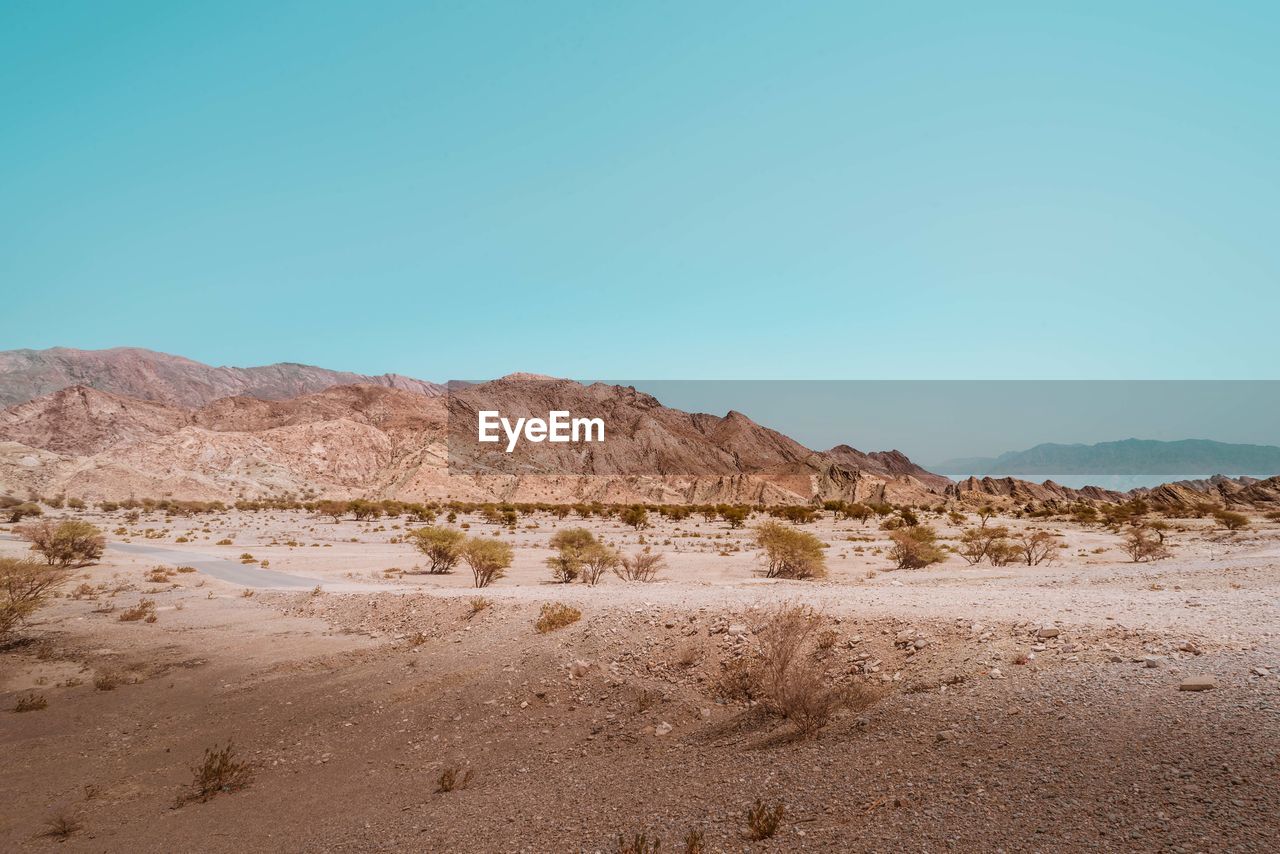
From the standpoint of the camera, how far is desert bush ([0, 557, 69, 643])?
1446 centimetres

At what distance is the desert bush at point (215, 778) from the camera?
844 centimetres

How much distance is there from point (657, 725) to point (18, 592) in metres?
16.9

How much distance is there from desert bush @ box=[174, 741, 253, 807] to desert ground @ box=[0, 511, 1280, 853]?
14 cm

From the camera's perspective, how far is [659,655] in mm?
10961

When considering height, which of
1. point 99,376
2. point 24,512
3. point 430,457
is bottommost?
point 24,512

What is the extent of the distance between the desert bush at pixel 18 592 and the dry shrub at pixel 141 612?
5.57ft

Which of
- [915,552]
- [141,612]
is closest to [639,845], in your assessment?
[141,612]

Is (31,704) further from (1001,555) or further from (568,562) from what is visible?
(1001,555)

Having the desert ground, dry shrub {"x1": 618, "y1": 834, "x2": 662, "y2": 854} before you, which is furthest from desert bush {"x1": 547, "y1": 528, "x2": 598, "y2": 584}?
dry shrub {"x1": 618, "y1": 834, "x2": 662, "y2": 854}

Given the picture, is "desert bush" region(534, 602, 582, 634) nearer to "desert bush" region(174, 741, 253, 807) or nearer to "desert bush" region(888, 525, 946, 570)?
"desert bush" region(174, 741, 253, 807)

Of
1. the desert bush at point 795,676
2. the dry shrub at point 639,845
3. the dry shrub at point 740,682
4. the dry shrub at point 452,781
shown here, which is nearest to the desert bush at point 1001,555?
the desert bush at point 795,676

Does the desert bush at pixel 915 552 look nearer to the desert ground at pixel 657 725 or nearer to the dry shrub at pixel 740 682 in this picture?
the desert ground at pixel 657 725

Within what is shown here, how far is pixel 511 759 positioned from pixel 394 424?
122 metres

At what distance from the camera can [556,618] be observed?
12930 mm
